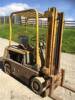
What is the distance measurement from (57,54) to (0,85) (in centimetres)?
219

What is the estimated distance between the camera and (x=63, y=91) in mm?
6020

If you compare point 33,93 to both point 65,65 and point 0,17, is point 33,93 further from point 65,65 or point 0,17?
point 0,17

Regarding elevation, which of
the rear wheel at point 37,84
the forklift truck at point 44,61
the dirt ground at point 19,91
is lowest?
the dirt ground at point 19,91

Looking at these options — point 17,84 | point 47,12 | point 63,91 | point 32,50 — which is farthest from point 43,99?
point 47,12

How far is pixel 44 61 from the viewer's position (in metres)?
5.89

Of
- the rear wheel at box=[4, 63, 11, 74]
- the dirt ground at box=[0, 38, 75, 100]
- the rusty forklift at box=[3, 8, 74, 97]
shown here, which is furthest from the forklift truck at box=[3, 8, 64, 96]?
the rear wheel at box=[4, 63, 11, 74]

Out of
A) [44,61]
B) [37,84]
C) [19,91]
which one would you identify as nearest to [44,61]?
[44,61]

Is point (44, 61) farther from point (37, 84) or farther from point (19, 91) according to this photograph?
point (19, 91)

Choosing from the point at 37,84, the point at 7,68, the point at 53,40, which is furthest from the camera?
the point at 7,68

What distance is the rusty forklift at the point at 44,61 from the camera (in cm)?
541

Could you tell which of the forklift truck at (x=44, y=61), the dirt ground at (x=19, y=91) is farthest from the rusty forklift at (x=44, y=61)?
the dirt ground at (x=19, y=91)

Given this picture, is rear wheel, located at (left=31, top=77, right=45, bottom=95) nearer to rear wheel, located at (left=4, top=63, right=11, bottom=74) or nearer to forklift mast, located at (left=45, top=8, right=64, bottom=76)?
forklift mast, located at (left=45, top=8, right=64, bottom=76)

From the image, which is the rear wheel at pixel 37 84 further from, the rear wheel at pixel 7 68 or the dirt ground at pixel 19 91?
the rear wheel at pixel 7 68

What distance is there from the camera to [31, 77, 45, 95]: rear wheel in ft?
18.3
